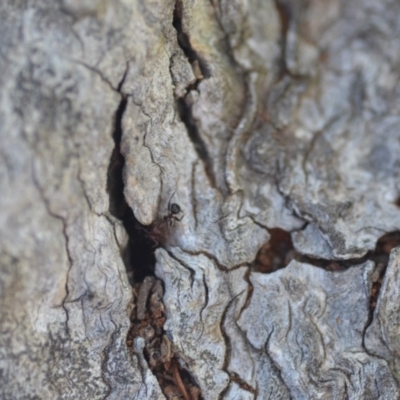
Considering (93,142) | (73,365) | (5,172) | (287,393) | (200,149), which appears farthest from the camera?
(200,149)

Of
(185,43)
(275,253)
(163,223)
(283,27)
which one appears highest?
(283,27)

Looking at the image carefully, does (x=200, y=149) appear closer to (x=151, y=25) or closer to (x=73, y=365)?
(x=151, y=25)

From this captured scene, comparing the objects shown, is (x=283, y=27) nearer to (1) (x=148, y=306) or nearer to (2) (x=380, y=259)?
(2) (x=380, y=259)

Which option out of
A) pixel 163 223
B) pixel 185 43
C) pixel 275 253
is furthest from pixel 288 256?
pixel 185 43

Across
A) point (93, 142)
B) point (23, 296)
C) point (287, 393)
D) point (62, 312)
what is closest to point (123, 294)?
point (62, 312)

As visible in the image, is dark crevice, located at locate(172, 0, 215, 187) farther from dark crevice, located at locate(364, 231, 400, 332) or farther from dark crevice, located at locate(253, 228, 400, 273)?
dark crevice, located at locate(364, 231, 400, 332)

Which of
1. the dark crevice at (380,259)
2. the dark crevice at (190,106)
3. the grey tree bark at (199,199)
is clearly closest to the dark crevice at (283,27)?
the grey tree bark at (199,199)

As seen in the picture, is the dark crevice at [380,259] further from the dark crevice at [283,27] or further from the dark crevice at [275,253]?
the dark crevice at [283,27]

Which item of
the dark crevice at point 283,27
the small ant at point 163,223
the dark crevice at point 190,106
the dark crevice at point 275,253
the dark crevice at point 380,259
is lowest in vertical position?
the dark crevice at point 380,259
